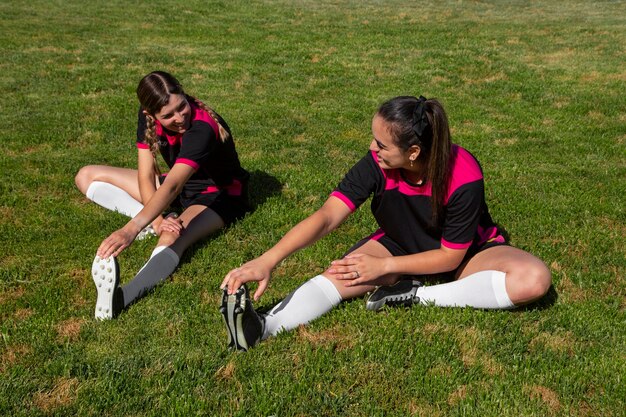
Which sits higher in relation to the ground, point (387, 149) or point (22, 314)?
point (387, 149)

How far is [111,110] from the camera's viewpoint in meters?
9.27

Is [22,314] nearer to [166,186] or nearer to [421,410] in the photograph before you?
[166,186]

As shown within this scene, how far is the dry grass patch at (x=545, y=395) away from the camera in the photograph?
134 inches

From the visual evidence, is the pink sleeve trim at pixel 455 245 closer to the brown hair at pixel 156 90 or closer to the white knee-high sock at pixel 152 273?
the white knee-high sock at pixel 152 273

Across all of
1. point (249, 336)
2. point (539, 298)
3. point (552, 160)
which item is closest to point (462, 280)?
point (539, 298)

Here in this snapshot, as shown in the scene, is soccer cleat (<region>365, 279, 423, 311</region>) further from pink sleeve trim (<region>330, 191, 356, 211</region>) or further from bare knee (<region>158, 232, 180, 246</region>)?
bare knee (<region>158, 232, 180, 246</region>)

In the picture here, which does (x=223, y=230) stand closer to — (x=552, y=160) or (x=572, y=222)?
(x=572, y=222)

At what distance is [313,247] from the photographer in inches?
209

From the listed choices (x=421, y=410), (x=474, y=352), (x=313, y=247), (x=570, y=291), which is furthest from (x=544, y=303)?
(x=313, y=247)

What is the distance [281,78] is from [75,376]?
8.85 metres

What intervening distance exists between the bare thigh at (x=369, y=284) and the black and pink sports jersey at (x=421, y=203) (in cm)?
13

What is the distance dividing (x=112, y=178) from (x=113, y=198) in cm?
22

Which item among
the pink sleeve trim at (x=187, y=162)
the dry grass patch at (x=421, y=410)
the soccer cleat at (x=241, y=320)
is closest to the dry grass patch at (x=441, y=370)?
the dry grass patch at (x=421, y=410)

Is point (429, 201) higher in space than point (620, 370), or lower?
higher
